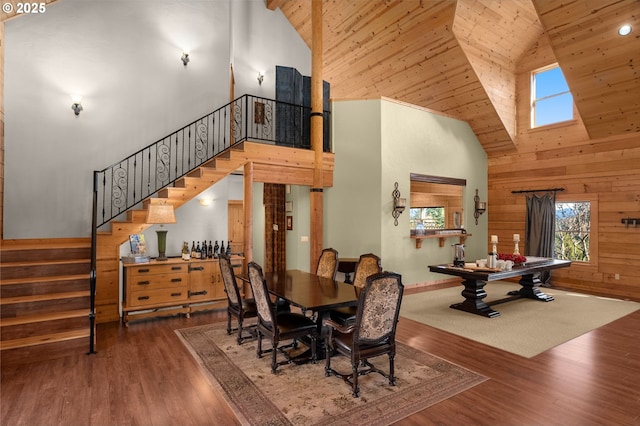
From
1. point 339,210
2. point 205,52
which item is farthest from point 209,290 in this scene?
point 205,52

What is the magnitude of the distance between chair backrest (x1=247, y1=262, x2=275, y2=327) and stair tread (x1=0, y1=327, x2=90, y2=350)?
2166 mm

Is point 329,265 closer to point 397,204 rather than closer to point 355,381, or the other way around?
point 355,381

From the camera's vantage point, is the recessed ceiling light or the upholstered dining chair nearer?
the upholstered dining chair

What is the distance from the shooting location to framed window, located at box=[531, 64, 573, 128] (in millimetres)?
7824

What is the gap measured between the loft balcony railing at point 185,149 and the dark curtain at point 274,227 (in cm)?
144

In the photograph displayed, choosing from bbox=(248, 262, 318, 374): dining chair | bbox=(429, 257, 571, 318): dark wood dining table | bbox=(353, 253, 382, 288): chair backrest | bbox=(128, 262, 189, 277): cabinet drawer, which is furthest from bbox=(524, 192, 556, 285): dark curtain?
bbox=(128, 262, 189, 277): cabinet drawer

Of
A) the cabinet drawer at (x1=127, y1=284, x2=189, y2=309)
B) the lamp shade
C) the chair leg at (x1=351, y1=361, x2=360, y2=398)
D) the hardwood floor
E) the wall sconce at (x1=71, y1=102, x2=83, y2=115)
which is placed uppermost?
the wall sconce at (x1=71, y1=102, x2=83, y2=115)

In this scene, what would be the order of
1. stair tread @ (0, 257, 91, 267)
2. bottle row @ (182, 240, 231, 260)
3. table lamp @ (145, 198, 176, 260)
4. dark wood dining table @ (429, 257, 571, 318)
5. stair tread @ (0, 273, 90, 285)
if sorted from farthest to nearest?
1. bottle row @ (182, 240, 231, 260)
2. dark wood dining table @ (429, 257, 571, 318)
3. table lamp @ (145, 198, 176, 260)
4. stair tread @ (0, 257, 91, 267)
5. stair tread @ (0, 273, 90, 285)

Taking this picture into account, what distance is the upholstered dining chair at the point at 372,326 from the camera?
300 cm

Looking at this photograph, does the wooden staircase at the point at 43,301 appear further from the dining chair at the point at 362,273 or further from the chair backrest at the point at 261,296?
the dining chair at the point at 362,273

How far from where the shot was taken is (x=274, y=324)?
345 centimetres

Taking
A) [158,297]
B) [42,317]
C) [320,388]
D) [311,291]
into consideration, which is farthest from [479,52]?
[42,317]

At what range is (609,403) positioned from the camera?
2.98 m

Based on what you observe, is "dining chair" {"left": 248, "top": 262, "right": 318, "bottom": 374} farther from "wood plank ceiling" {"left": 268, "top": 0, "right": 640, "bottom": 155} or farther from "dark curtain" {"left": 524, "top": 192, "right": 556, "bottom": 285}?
"dark curtain" {"left": 524, "top": 192, "right": 556, "bottom": 285}
